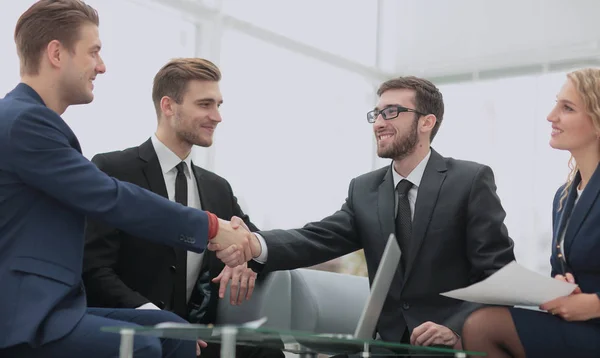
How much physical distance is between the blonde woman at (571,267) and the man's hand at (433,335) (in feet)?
0.70

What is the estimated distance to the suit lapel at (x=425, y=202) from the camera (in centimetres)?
325

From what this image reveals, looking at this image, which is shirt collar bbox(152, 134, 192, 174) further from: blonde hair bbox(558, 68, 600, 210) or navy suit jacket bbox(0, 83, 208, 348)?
blonde hair bbox(558, 68, 600, 210)

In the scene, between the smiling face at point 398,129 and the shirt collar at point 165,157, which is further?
the shirt collar at point 165,157

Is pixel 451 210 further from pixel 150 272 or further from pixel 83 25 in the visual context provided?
pixel 83 25

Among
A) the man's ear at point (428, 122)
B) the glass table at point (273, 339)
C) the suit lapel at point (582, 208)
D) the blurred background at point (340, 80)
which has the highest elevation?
the blurred background at point (340, 80)

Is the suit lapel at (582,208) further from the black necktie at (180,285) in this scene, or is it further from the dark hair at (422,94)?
the black necktie at (180,285)

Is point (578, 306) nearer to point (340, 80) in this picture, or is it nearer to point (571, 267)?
point (571, 267)

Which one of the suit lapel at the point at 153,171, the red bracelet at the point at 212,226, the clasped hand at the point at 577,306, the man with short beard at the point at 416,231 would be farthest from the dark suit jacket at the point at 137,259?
the clasped hand at the point at 577,306

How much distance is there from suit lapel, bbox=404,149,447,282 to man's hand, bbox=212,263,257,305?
62 cm

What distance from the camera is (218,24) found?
5.95 metres

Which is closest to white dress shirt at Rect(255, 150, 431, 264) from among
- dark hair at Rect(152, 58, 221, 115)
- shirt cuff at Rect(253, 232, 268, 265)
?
shirt cuff at Rect(253, 232, 268, 265)

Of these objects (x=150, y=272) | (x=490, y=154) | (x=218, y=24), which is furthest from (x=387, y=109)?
(x=490, y=154)

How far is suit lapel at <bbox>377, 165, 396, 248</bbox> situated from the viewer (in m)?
3.34

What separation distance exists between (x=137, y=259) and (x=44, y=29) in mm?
1098
